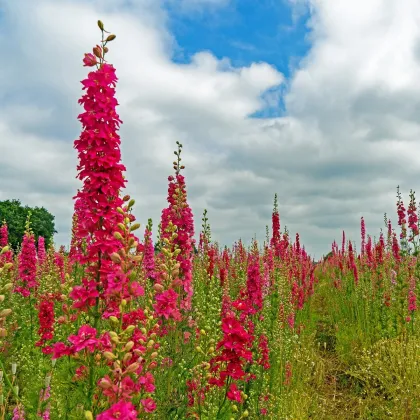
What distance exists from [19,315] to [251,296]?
548cm

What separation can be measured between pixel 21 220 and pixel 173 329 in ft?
114

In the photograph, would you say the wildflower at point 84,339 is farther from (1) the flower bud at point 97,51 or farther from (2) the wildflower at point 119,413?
(1) the flower bud at point 97,51

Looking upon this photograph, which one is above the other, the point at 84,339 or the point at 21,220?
the point at 21,220

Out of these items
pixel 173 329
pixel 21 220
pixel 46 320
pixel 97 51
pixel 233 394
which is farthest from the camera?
pixel 21 220

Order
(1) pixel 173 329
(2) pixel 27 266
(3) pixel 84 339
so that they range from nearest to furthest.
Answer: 1. (3) pixel 84 339
2. (1) pixel 173 329
3. (2) pixel 27 266

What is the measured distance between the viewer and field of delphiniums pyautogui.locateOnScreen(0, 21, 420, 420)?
302cm

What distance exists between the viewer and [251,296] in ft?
17.4

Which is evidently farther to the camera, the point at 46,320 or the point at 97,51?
the point at 46,320

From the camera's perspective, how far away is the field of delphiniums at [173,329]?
3.02 meters

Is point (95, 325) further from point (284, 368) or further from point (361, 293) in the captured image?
point (361, 293)

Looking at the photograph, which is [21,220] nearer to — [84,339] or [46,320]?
[46,320]

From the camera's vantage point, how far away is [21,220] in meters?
35.7

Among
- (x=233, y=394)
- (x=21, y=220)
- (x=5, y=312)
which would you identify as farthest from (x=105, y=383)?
(x=21, y=220)

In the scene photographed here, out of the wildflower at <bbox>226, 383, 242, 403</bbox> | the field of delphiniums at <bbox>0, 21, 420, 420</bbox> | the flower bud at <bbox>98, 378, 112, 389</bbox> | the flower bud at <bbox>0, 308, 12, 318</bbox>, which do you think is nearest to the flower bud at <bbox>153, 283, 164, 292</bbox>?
the field of delphiniums at <bbox>0, 21, 420, 420</bbox>
